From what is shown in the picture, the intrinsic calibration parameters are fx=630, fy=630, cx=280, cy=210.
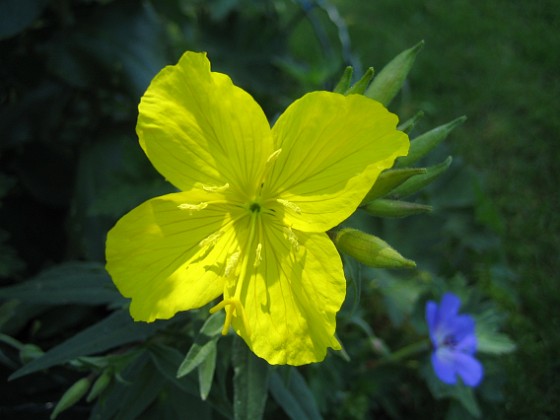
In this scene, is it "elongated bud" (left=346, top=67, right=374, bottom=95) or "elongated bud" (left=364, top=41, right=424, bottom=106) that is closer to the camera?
"elongated bud" (left=346, top=67, right=374, bottom=95)

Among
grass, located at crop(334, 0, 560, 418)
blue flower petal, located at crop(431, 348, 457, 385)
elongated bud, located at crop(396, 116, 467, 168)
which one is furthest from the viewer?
grass, located at crop(334, 0, 560, 418)

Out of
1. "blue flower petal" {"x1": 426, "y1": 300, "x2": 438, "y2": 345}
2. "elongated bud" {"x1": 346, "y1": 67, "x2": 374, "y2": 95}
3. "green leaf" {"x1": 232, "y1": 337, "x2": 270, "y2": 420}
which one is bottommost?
"blue flower petal" {"x1": 426, "y1": 300, "x2": 438, "y2": 345}

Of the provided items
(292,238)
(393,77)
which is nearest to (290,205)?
(292,238)

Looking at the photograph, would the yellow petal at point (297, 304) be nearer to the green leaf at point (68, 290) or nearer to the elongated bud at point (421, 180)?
the elongated bud at point (421, 180)

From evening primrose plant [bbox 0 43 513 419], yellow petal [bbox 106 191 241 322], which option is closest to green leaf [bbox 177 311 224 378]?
evening primrose plant [bbox 0 43 513 419]

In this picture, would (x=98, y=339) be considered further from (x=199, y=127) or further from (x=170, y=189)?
(x=170, y=189)

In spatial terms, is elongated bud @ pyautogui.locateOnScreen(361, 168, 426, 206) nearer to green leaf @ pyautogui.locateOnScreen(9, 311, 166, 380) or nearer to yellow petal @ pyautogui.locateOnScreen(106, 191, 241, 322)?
yellow petal @ pyautogui.locateOnScreen(106, 191, 241, 322)
